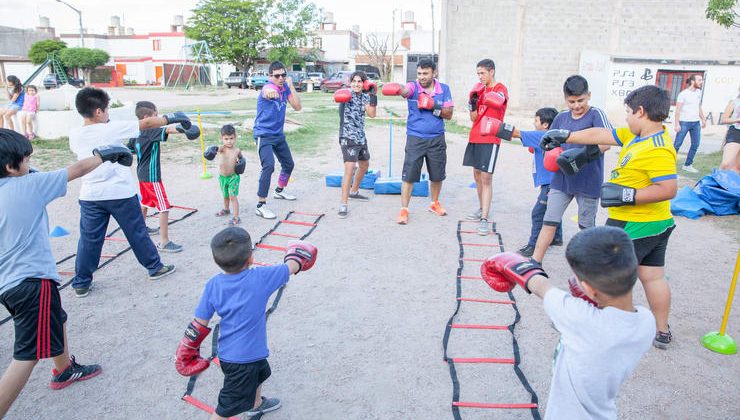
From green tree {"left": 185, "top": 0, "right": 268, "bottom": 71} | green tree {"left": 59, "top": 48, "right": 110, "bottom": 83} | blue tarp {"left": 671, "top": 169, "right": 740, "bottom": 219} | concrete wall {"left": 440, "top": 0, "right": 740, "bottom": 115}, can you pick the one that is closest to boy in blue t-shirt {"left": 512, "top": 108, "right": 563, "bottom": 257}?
blue tarp {"left": 671, "top": 169, "right": 740, "bottom": 219}

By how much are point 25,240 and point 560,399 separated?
273 centimetres

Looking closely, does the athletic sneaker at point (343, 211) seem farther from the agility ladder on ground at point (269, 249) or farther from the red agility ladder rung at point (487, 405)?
the red agility ladder rung at point (487, 405)

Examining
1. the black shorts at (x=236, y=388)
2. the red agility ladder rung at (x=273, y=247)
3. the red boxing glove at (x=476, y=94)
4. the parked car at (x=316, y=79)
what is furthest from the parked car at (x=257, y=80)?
the black shorts at (x=236, y=388)

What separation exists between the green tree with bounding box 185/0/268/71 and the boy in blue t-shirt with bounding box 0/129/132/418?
1587 inches

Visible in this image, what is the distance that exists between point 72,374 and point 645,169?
3.72 meters

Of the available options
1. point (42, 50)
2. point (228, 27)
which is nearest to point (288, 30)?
point (228, 27)

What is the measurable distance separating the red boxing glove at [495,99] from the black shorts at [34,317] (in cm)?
439

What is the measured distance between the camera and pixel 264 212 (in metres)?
6.16

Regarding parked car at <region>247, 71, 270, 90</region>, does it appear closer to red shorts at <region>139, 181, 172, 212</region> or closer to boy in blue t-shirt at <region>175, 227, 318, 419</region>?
red shorts at <region>139, 181, 172, 212</region>

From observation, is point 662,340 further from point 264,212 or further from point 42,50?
point 42,50

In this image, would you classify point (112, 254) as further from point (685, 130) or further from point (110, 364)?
point (685, 130)

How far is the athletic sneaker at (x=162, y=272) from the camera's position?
4.40 meters

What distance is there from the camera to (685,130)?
9688mm

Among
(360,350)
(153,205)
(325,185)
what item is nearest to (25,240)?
(360,350)
